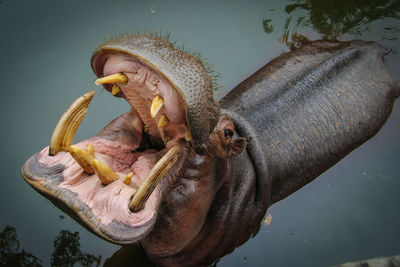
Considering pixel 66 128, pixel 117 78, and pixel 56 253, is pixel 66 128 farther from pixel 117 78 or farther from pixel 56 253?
pixel 56 253

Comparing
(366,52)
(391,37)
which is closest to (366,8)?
(391,37)

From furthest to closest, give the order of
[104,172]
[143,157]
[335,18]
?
[335,18] → [143,157] → [104,172]

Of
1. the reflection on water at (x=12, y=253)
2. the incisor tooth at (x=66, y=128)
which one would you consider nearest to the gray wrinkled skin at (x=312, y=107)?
the incisor tooth at (x=66, y=128)

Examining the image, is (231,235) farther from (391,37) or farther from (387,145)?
(391,37)

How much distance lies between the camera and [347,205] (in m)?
3.79

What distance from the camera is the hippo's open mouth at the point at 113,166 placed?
1.69 meters

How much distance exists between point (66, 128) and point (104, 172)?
0.99 feet

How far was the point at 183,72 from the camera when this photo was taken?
1.67 meters

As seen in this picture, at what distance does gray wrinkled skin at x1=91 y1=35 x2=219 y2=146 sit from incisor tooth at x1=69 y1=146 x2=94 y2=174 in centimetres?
48

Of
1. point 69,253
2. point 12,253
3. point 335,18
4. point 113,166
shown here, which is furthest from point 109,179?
point 335,18

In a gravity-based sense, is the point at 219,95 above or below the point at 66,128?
below

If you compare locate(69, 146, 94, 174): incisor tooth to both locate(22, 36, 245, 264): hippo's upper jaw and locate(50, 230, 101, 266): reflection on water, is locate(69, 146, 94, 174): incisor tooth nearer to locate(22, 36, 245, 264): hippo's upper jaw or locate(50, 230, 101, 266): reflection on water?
locate(22, 36, 245, 264): hippo's upper jaw

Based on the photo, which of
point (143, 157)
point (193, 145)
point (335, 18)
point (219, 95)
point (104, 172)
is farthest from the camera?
point (335, 18)

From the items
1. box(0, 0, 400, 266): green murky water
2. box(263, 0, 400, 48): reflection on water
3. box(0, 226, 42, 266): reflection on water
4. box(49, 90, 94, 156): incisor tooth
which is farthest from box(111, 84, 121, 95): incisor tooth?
box(263, 0, 400, 48): reflection on water
